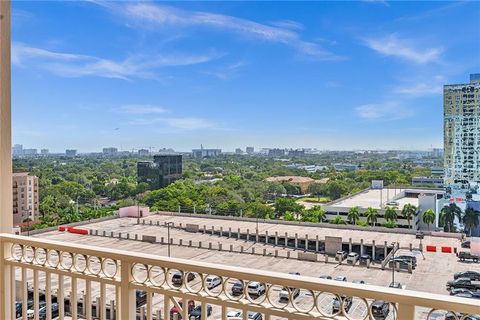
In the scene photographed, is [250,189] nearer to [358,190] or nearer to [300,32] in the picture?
[358,190]

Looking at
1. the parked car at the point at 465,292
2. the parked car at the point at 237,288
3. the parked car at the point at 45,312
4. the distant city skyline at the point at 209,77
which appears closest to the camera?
the parked car at the point at 237,288

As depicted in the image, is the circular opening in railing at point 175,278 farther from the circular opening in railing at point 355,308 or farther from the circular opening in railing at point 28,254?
the circular opening in railing at point 28,254

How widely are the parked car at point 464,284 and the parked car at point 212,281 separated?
971 millimetres

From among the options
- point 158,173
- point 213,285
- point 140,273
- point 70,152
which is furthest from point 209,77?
point 213,285

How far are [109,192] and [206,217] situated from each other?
2.12 feet

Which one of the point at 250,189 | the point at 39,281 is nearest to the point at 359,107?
the point at 250,189

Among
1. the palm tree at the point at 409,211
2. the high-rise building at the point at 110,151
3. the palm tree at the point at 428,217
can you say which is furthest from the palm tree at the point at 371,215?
the high-rise building at the point at 110,151

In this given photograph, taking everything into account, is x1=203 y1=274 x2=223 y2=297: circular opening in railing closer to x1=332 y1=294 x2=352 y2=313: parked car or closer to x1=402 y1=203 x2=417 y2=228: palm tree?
x1=332 y1=294 x2=352 y2=313: parked car

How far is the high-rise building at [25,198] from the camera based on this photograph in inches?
81.0

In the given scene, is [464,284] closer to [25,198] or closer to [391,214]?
[391,214]

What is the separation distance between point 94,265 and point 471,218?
1.73 metres

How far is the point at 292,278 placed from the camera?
1.20 meters

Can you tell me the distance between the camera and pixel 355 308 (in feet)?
3.84

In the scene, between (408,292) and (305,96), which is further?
(305,96)
